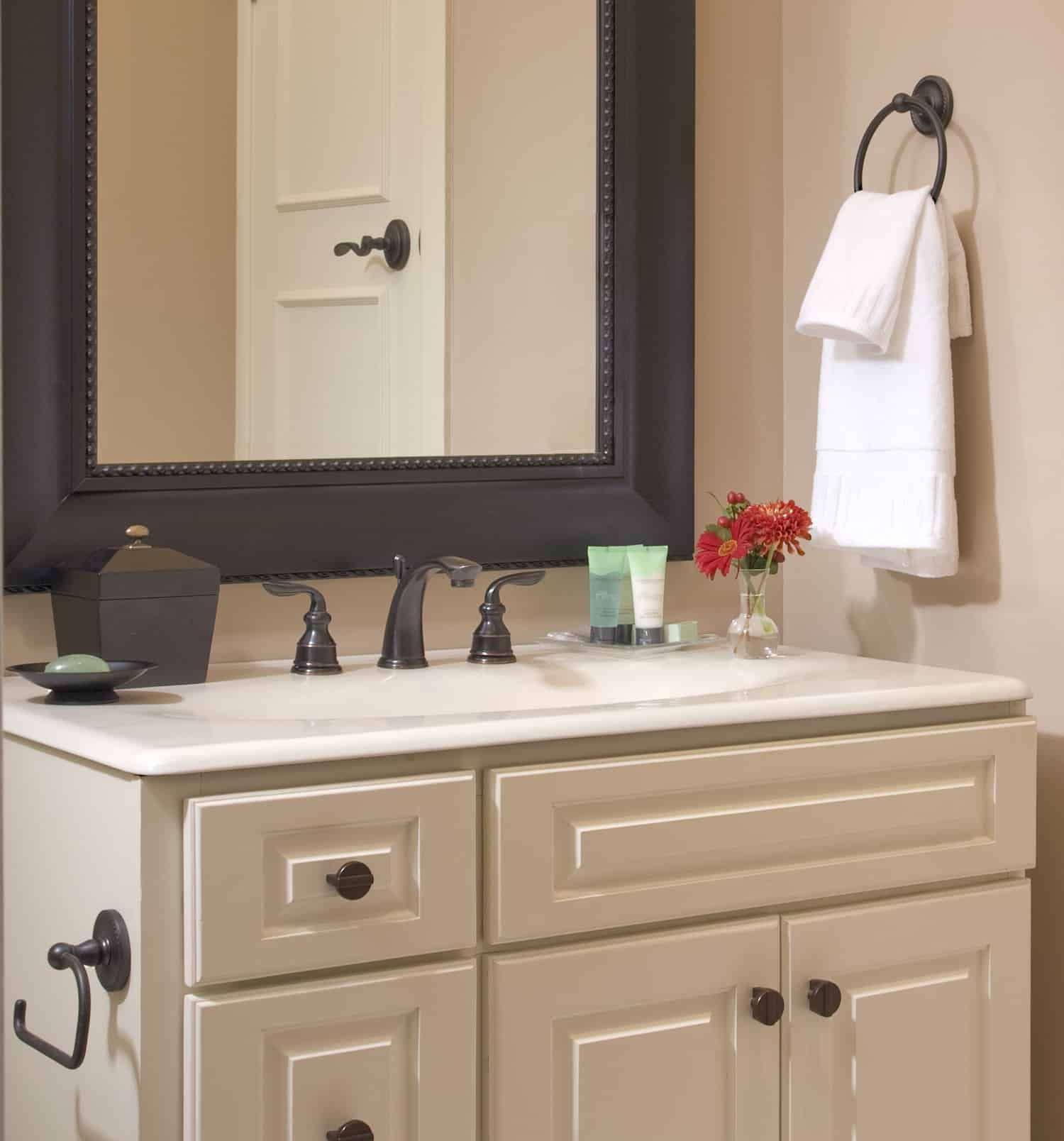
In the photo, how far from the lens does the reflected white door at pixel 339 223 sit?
1.51 meters

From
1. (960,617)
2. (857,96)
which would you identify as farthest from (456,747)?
(857,96)

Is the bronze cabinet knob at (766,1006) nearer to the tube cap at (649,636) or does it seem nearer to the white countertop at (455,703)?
the white countertop at (455,703)

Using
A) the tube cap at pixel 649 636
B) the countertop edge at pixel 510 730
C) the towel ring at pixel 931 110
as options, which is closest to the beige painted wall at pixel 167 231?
the countertop edge at pixel 510 730

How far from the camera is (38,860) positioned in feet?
3.81

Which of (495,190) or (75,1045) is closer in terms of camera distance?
(75,1045)

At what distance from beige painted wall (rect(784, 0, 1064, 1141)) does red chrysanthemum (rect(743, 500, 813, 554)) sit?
219mm

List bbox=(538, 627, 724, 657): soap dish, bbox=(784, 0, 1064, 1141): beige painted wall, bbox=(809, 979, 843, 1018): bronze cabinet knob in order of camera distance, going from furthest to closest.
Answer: bbox=(538, 627, 724, 657): soap dish
bbox=(784, 0, 1064, 1141): beige painted wall
bbox=(809, 979, 843, 1018): bronze cabinet knob

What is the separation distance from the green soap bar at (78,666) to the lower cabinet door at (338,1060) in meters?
0.33

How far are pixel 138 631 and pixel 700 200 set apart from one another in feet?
3.13

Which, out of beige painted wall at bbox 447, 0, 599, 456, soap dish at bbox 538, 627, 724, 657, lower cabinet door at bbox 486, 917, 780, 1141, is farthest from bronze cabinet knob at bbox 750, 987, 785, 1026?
beige painted wall at bbox 447, 0, 599, 456

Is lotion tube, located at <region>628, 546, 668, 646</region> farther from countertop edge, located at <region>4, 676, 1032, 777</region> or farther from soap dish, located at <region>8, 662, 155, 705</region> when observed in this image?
soap dish, located at <region>8, 662, 155, 705</region>

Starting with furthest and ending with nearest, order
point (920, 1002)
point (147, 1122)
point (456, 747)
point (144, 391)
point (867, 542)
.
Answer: point (867, 542)
point (144, 391)
point (920, 1002)
point (456, 747)
point (147, 1122)

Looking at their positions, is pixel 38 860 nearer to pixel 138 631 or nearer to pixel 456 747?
pixel 138 631

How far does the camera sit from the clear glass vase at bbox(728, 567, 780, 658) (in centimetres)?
158
